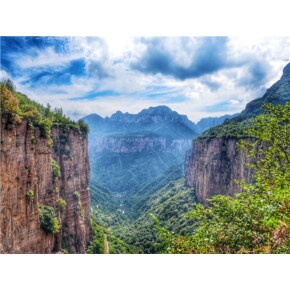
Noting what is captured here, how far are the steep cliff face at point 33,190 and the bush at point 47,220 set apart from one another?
374 mm

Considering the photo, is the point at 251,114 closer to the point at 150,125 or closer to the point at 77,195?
the point at 77,195

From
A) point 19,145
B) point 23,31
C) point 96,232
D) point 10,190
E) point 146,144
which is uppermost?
point 146,144

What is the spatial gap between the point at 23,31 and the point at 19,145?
6.63 meters

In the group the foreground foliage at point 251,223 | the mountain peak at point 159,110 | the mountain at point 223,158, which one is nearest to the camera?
the foreground foliage at point 251,223

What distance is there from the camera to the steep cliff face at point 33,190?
459 inches

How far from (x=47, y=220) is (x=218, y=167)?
24094 millimetres

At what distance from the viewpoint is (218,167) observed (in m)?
35.2

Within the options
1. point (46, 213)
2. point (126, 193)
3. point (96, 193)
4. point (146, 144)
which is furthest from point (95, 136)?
point (46, 213)

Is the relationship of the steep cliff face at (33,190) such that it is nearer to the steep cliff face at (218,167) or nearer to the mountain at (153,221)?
the mountain at (153,221)

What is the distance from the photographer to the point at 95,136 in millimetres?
114438

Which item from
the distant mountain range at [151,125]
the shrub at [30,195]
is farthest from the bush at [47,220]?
the distant mountain range at [151,125]

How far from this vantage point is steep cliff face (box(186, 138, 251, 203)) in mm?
29156

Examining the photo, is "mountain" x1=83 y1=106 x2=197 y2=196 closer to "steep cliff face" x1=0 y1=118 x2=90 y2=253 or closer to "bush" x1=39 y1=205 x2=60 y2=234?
"steep cliff face" x1=0 y1=118 x2=90 y2=253

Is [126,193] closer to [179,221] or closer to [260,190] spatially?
[179,221]
